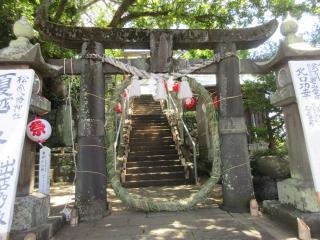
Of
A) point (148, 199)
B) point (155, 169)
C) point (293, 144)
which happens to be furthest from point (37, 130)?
point (155, 169)

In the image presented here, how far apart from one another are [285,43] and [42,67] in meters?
4.63

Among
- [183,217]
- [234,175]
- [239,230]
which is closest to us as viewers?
[239,230]

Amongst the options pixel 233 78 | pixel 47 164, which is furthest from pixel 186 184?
pixel 47 164

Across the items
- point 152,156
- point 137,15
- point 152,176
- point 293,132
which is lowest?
point 152,176

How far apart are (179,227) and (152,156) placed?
6.81 metres

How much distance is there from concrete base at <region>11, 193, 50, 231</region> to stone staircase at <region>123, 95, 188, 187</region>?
5.69m

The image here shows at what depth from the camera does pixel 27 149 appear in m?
5.26

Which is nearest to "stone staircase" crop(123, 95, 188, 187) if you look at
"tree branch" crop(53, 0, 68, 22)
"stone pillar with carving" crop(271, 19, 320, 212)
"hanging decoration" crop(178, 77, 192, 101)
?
"hanging decoration" crop(178, 77, 192, 101)

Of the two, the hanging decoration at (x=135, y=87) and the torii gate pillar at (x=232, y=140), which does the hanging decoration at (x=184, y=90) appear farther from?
the hanging decoration at (x=135, y=87)

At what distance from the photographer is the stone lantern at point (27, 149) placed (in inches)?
186

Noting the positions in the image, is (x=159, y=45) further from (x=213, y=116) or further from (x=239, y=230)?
(x=239, y=230)

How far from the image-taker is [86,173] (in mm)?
6383

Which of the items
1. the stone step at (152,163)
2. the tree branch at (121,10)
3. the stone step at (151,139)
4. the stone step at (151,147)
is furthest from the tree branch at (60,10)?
the stone step at (152,163)

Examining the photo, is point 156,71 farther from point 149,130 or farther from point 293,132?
point 149,130
